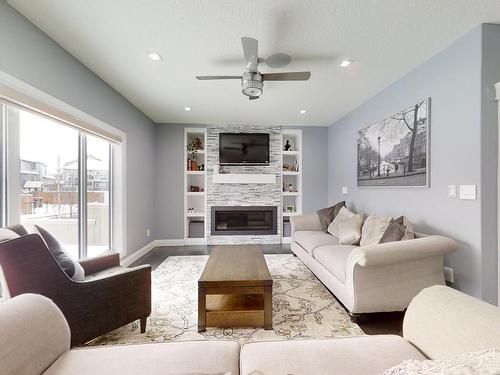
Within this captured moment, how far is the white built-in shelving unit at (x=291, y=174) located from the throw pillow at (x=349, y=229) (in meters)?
1.74

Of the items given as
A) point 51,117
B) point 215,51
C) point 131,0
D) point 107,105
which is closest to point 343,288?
point 215,51

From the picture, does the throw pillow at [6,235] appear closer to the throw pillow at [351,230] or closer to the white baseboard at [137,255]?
the white baseboard at [137,255]

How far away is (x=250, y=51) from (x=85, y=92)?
1930 millimetres

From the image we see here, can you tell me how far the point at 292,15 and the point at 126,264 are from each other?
380 cm

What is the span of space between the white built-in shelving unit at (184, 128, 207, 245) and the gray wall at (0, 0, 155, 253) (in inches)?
27.0

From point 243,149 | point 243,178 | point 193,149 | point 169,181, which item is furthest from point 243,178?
point 169,181

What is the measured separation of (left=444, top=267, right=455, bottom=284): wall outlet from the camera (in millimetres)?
2203

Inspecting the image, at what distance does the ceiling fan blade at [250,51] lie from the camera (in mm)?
1912

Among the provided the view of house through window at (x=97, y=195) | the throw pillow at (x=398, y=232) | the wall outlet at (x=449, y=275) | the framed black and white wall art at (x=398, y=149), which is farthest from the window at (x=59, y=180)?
the framed black and white wall art at (x=398, y=149)

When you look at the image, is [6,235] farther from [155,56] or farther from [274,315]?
[274,315]

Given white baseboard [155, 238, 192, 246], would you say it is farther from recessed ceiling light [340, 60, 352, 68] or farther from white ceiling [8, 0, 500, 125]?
recessed ceiling light [340, 60, 352, 68]

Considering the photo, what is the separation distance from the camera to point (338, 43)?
2156mm

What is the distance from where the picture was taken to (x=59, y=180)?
256 cm

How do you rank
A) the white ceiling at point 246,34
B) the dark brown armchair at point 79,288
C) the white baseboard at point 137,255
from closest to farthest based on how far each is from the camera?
the dark brown armchair at point 79,288 < the white ceiling at point 246,34 < the white baseboard at point 137,255
